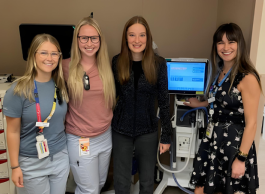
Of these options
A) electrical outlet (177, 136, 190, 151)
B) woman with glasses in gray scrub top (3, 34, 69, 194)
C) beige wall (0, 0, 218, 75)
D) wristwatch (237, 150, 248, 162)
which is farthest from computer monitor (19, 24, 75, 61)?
wristwatch (237, 150, 248, 162)

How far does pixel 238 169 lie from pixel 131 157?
2.45 feet

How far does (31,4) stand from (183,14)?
1584 mm

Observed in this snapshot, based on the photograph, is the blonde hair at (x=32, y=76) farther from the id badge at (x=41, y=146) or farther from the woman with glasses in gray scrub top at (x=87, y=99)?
the id badge at (x=41, y=146)

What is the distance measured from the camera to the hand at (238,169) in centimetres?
139

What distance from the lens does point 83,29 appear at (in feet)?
4.96

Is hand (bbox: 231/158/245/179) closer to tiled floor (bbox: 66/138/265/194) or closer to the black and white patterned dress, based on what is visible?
the black and white patterned dress

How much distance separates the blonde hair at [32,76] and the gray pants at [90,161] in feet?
1.18

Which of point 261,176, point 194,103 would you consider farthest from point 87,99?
point 261,176

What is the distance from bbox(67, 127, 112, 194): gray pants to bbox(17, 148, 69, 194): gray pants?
79 mm

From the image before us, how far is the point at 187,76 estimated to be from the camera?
195 cm

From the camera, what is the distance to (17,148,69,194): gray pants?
139 centimetres

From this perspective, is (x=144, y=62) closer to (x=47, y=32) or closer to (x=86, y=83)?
(x=86, y=83)

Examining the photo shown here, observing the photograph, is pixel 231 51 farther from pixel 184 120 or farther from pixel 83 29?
pixel 83 29

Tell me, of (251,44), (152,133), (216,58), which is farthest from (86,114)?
(251,44)
